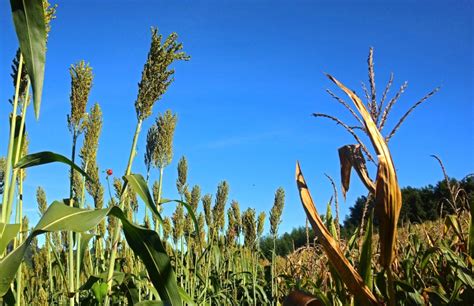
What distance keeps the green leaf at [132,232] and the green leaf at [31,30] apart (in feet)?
1.19

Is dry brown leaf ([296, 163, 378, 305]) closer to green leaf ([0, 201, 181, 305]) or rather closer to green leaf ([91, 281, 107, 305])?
green leaf ([0, 201, 181, 305])

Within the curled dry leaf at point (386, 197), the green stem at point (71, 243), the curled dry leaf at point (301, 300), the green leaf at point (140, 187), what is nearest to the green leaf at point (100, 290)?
the green stem at point (71, 243)

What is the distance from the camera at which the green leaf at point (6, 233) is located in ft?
3.89

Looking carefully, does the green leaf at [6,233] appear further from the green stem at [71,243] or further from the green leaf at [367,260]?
the green leaf at [367,260]

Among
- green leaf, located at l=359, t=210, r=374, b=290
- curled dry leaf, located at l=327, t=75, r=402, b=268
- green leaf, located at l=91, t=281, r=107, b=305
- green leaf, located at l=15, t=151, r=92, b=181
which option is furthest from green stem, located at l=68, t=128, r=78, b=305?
curled dry leaf, located at l=327, t=75, r=402, b=268

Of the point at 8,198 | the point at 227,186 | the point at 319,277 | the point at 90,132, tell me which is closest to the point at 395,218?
the point at 8,198

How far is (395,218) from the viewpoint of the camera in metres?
0.97

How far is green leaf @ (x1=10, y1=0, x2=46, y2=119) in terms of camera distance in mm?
1159

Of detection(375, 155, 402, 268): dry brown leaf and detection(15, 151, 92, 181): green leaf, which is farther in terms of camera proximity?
detection(15, 151, 92, 181): green leaf

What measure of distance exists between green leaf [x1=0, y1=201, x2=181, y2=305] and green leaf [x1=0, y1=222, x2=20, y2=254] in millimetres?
125

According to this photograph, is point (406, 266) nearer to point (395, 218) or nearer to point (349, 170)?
point (349, 170)

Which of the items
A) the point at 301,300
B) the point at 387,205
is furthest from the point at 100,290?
the point at 387,205

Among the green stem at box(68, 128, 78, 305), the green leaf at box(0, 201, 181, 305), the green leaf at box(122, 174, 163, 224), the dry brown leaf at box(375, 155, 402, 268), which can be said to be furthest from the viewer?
the green stem at box(68, 128, 78, 305)

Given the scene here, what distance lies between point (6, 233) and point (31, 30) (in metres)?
0.55
